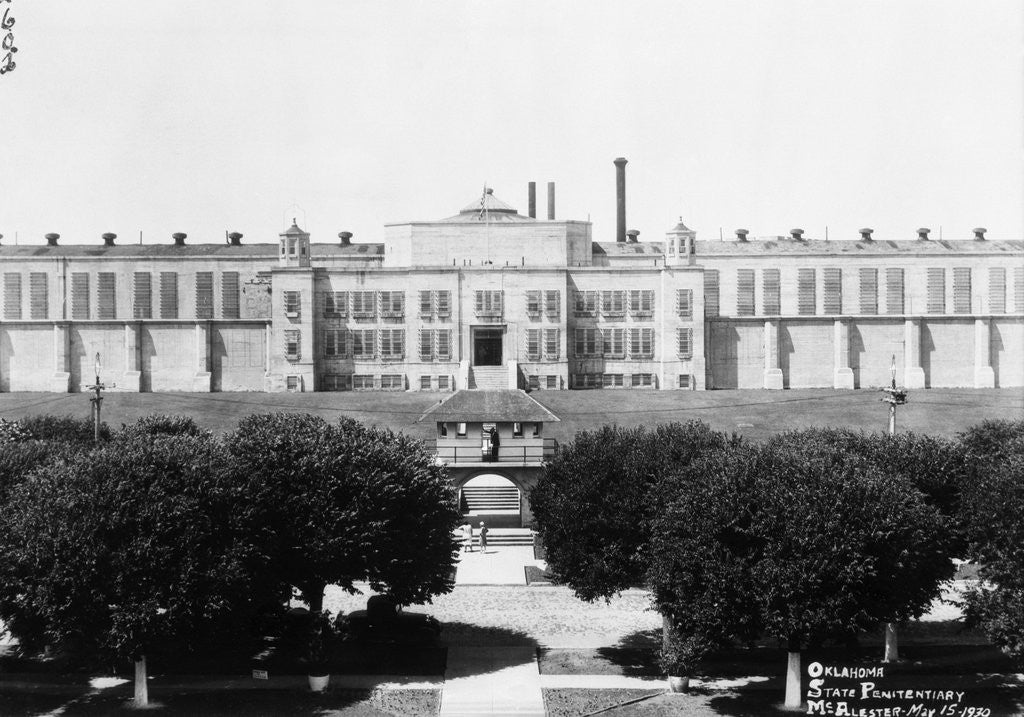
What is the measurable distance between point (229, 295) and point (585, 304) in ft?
96.2

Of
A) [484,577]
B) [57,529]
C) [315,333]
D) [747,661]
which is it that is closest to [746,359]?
[315,333]

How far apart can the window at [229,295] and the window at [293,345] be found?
9699 mm

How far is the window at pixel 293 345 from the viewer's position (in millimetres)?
87500

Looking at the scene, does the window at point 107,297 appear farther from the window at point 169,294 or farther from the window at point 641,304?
the window at point 641,304

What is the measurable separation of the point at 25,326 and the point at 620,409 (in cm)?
4876

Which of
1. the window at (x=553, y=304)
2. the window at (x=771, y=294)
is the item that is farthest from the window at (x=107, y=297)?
the window at (x=771, y=294)

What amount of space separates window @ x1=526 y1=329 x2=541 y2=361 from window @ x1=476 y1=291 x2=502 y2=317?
2.79m

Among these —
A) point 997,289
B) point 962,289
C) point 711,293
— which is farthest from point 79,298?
point 997,289

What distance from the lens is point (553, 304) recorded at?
291ft

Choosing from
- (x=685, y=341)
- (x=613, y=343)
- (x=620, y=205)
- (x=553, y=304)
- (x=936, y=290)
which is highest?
(x=620, y=205)

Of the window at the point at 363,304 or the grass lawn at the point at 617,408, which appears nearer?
the grass lawn at the point at 617,408

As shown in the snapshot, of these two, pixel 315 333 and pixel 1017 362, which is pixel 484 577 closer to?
pixel 315 333

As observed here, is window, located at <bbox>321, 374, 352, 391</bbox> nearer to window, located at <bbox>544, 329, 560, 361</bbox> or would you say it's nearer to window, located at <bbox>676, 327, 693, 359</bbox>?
window, located at <bbox>544, 329, 560, 361</bbox>

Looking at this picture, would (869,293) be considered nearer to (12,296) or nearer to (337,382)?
(337,382)
